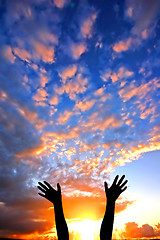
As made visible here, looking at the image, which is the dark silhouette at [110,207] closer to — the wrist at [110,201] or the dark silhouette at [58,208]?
the wrist at [110,201]

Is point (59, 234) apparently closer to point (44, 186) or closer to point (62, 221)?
point (62, 221)

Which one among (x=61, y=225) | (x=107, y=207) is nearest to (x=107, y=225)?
(x=107, y=207)

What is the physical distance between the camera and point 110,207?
500cm

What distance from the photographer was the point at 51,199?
18.7 feet

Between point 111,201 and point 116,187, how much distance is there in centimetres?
51

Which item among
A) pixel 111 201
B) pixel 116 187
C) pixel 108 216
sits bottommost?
pixel 108 216

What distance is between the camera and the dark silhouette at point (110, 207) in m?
4.53

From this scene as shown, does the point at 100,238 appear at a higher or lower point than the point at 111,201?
lower

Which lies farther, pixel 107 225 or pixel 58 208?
pixel 58 208

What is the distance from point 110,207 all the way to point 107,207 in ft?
0.29

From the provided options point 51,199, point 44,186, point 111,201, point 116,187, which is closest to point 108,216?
point 111,201

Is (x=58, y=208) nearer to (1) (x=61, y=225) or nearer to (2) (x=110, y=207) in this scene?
(1) (x=61, y=225)

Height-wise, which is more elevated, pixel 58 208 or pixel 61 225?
pixel 58 208

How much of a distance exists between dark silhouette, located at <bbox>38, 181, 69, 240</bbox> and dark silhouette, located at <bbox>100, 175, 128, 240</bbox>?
42.6 inches
